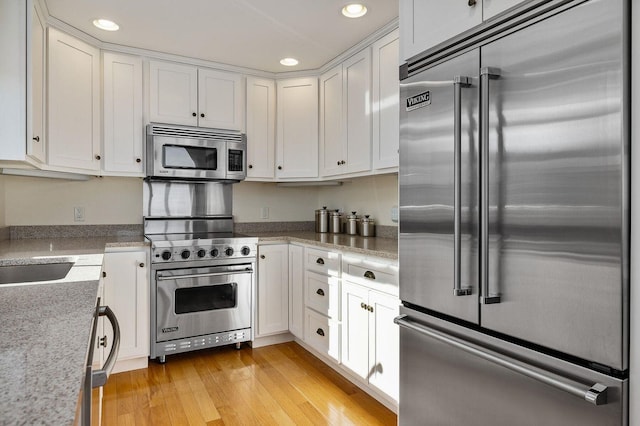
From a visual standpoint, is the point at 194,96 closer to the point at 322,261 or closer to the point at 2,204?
the point at 2,204

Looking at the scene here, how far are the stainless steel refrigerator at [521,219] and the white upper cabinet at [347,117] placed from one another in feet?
3.62

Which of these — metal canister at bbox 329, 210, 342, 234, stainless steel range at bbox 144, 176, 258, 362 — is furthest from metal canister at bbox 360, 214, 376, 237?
stainless steel range at bbox 144, 176, 258, 362

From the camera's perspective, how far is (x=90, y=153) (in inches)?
111

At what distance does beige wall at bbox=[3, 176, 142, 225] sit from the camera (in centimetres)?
292

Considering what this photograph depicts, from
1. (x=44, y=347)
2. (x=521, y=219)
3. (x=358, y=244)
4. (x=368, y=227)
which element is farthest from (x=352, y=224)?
(x=44, y=347)

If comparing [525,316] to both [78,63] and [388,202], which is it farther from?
[78,63]

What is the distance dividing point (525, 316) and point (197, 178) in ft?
8.65

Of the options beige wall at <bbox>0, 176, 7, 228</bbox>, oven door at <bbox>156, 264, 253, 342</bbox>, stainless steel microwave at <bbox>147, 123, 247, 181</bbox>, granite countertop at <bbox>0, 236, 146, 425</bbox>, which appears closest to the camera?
granite countertop at <bbox>0, 236, 146, 425</bbox>

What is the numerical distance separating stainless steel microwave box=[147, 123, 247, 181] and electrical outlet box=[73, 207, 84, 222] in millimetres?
648

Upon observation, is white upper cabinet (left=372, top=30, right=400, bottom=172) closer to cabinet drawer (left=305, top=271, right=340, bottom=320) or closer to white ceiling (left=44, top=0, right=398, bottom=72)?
white ceiling (left=44, top=0, right=398, bottom=72)

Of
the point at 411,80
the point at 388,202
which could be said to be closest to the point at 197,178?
the point at 388,202

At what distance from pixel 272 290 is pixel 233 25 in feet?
6.39

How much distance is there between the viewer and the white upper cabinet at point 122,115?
2.92 m

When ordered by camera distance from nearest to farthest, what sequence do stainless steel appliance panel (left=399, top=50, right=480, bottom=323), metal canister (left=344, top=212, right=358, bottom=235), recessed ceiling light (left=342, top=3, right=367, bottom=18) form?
stainless steel appliance panel (left=399, top=50, right=480, bottom=323), recessed ceiling light (left=342, top=3, right=367, bottom=18), metal canister (left=344, top=212, right=358, bottom=235)
